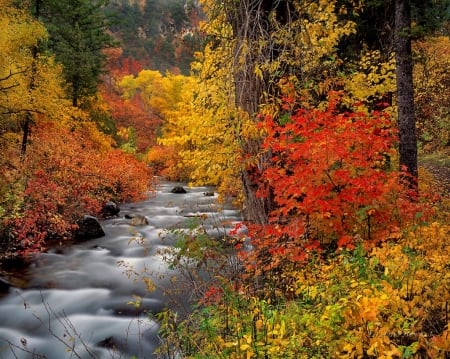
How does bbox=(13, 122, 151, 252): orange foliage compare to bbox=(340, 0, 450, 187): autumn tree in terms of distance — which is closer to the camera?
bbox=(340, 0, 450, 187): autumn tree

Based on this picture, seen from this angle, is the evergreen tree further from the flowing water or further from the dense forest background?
the flowing water

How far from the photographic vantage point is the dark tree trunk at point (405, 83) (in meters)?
9.83

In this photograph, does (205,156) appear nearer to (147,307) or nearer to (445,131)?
(147,307)

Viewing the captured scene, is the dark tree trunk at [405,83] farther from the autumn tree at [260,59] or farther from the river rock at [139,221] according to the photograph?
the river rock at [139,221]

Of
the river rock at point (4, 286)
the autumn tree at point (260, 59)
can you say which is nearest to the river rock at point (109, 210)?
the river rock at point (4, 286)

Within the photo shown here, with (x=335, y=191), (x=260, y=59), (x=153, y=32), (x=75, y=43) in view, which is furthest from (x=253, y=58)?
(x=153, y=32)

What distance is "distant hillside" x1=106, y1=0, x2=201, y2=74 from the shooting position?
93.7m

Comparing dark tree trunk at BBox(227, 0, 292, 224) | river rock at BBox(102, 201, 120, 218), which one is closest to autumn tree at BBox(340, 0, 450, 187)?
dark tree trunk at BBox(227, 0, 292, 224)

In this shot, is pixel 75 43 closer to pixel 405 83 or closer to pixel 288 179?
pixel 405 83

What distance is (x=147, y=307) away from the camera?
34.3 ft

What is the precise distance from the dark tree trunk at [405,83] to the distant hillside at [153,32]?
76650 millimetres

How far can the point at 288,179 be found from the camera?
7039mm

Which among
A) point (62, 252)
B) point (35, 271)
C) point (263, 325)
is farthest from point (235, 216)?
point (263, 325)

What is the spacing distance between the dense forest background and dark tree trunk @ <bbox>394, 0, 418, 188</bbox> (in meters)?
0.03
